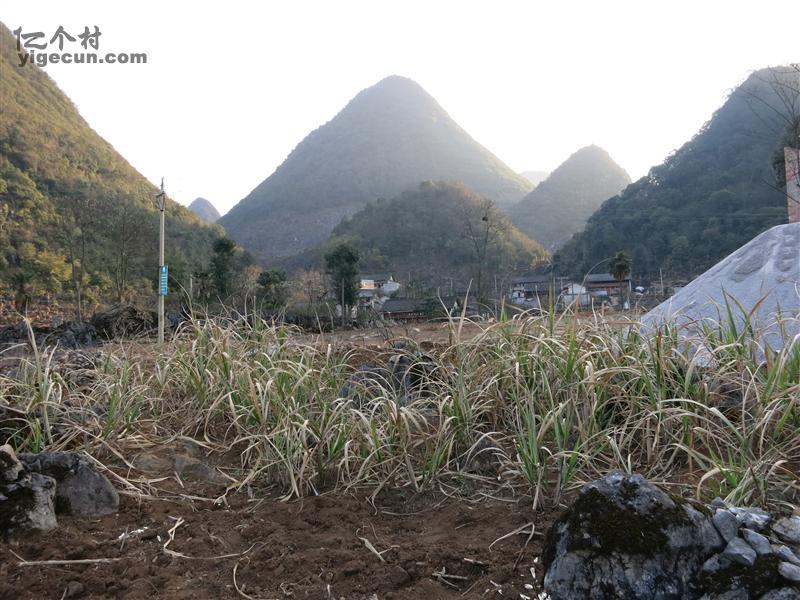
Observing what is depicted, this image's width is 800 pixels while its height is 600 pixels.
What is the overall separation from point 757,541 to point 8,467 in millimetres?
2089

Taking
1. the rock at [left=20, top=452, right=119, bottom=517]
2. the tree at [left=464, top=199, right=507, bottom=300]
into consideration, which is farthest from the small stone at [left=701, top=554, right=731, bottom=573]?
the tree at [left=464, top=199, right=507, bottom=300]

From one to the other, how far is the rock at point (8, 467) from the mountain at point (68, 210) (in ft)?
48.2

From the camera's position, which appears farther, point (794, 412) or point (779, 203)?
point (779, 203)

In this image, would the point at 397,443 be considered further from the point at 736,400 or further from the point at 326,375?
the point at 736,400

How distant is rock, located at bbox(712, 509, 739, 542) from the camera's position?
112 cm

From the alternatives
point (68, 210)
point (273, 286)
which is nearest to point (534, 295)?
point (273, 286)

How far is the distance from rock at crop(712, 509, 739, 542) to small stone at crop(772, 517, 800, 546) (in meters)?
0.08

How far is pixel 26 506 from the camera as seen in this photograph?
1.82 meters

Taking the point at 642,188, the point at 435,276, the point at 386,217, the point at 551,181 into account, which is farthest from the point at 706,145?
the point at 551,181

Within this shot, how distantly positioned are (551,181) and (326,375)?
80829mm

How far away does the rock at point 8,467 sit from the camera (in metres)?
Answer: 1.83

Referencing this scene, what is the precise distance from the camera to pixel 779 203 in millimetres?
32219

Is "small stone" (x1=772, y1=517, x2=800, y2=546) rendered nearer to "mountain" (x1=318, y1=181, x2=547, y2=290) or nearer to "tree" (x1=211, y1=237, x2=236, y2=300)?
"tree" (x1=211, y1=237, x2=236, y2=300)

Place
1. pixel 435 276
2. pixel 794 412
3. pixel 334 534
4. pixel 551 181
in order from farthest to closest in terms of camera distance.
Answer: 1. pixel 551 181
2. pixel 435 276
3. pixel 794 412
4. pixel 334 534
